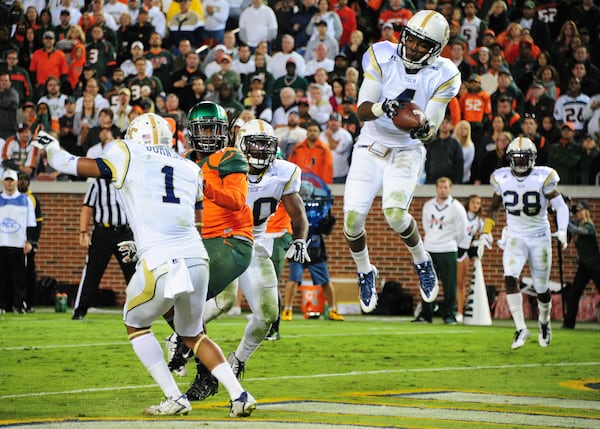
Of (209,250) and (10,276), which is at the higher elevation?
(209,250)

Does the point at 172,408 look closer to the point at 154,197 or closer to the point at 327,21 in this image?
the point at 154,197

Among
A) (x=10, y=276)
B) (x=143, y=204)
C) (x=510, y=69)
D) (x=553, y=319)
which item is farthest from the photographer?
(x=510, y=69)

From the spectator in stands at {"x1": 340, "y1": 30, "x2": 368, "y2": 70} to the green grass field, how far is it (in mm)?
5604

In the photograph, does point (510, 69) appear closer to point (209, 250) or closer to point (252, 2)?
point (252, 2)

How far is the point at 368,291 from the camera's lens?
9211 millimetres

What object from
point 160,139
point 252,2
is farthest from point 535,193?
point 252,2

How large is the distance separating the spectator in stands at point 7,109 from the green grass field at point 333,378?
448cm

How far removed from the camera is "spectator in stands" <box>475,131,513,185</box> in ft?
55.2

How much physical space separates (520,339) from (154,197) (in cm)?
665

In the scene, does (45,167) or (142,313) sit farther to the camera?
(45,167)

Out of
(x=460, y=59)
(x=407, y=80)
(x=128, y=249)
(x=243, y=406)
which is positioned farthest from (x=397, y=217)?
(x=460, y=59)

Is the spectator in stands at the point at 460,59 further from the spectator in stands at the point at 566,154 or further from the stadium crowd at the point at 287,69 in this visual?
the spectator in stands at the point at 566,154

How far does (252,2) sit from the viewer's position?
806 inches

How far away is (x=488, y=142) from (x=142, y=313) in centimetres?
1113
